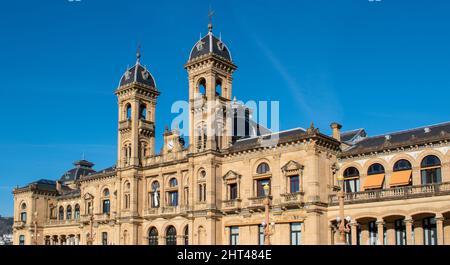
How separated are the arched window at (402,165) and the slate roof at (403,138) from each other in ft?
4.79

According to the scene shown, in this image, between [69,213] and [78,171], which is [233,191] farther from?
[78,171]

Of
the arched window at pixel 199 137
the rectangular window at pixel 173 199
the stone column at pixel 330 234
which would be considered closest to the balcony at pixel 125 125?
the rectangular window at pixel 173 199

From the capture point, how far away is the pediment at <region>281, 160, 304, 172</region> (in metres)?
54.1

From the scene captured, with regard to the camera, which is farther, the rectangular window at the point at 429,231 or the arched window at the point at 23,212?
the arched window at the point at 23,212

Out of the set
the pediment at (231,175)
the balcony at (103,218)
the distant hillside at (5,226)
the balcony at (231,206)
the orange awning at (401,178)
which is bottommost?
the distant hillside at (5,226)

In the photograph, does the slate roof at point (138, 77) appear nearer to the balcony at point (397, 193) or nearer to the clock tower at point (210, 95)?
the clock tower at point (210, 95)

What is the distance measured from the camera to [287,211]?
179 feet

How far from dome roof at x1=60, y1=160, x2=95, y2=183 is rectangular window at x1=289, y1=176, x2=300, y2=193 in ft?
168

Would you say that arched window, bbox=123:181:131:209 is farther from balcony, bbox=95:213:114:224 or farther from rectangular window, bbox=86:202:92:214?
rectangular window, bbox=86:202:92:214

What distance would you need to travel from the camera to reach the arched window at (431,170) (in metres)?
49.7

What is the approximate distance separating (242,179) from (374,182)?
13.3m

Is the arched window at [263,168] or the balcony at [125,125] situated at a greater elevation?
the balcony at [125,125]

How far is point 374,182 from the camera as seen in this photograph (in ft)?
173
